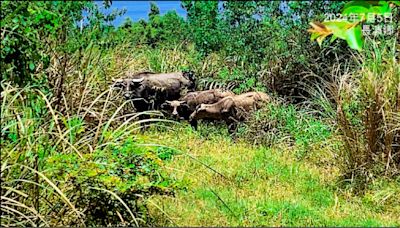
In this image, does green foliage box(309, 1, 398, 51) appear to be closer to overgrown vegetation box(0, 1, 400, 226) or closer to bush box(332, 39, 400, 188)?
overgrown vegetation box(0, 1, 400, 226)

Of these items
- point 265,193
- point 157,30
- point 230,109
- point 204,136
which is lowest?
point 265,193

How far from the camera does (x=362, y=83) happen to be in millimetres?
4773

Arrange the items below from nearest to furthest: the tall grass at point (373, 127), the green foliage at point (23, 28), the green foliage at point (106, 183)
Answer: the green foliage at point (23, 28) < the green foliage at point (106, 183) < the tall grass at point (373, 127)

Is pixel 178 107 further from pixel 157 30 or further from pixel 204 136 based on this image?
pixel 157 30

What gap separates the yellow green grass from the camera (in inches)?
156

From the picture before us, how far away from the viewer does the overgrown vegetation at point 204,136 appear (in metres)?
3.64

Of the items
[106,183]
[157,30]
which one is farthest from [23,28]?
[157,30]

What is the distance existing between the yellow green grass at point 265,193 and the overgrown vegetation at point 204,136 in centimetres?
1

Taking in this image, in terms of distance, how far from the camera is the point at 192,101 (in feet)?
21.5

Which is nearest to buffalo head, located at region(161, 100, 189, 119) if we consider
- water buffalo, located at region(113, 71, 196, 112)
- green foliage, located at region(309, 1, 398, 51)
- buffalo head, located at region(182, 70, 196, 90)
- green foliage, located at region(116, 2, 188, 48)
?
water buffalo, located at region(113, 71, 196, 112)

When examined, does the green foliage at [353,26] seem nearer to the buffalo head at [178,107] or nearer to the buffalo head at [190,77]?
the buffalo head at [178,107]

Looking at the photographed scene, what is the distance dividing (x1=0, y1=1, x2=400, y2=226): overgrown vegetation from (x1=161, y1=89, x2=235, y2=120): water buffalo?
21 cm

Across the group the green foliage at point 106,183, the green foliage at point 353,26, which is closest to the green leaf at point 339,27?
the green foliage at point 353,26

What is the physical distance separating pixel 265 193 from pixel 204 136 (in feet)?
5.80
